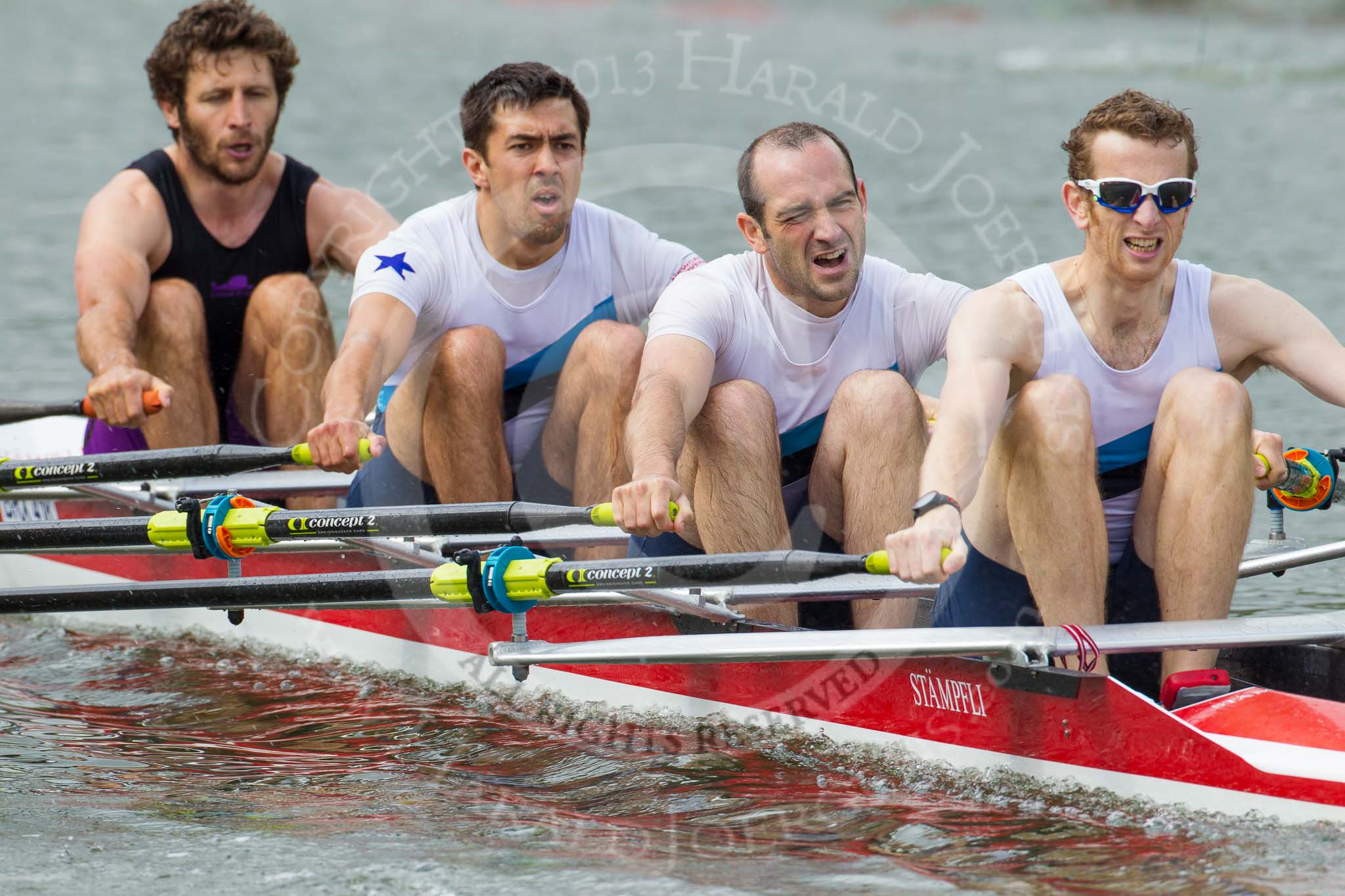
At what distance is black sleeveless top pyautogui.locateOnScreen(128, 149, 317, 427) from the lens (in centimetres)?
485

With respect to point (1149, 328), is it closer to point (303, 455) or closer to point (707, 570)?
point (707, 570)

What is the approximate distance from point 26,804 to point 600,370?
1.65 meters

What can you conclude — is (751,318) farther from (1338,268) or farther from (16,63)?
(16,63)

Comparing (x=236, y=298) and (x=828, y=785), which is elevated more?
(x=236, y=298)

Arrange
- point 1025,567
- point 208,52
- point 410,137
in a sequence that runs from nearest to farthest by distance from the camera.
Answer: point 1025,567, point 208,52, point 410,137

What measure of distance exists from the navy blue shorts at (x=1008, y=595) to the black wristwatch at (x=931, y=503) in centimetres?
37

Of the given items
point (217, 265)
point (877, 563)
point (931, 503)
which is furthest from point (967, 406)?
point (217, 265)

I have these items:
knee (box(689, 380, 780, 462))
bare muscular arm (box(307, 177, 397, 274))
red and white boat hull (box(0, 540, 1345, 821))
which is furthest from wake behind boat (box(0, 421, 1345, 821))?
bare muscular arm (box(307, 177, 397, 274))

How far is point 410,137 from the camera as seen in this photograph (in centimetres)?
1820

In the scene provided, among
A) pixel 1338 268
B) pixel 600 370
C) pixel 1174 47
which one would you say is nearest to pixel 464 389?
pixel 600 370

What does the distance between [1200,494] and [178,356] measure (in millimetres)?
3055

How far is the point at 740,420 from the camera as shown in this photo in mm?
3387

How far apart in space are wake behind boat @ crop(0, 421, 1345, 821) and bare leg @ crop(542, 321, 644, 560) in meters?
0.12

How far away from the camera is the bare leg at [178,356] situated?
472 centimetres
